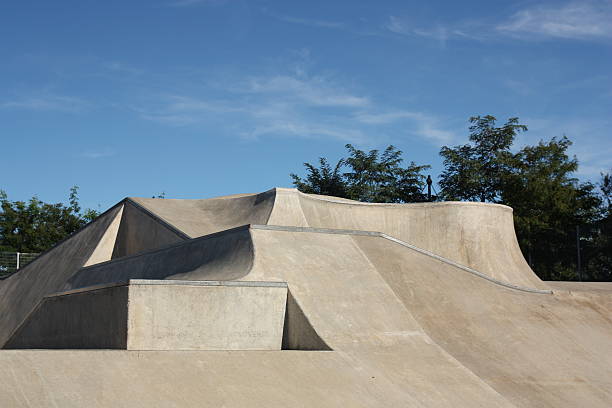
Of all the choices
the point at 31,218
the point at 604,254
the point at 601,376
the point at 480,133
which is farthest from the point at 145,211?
the point at 31,218

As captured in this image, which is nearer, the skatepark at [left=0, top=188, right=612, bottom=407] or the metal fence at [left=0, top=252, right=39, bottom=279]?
the skatepark at [left=0, top=188, right=612, bottom=407]

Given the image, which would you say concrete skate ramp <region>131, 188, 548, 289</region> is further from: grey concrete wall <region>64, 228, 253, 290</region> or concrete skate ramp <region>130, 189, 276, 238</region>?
grey concrete wall <region>64, 228, 253, 290</region>

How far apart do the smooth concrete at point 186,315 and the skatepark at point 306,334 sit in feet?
0.06

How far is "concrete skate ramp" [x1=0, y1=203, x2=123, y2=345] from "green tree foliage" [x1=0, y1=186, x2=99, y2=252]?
22.1 meters

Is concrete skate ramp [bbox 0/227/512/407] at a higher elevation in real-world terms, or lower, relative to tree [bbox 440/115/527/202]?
lower

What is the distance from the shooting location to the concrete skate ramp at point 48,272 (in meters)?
17.7

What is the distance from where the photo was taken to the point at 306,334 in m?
9.32

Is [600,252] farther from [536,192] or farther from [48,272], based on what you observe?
[48,272]

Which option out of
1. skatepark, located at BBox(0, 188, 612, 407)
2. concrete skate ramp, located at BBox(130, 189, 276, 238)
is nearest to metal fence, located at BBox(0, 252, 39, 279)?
concrete skate ramp, located at BBox(130, 189, 276, 238)

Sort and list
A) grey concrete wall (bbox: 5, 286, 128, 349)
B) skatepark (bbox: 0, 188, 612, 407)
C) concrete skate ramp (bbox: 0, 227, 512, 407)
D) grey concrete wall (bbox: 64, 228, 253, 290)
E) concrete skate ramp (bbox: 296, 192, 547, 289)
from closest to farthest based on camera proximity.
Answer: concrete skate ramp (bbox: 0, 227, 512, 407) < skatepark (bbox: 0, 188, 612, 407) < grey concrete wall (bbox: 5, 286, 128, 349) < grey concrete wall (bbox: 64, 228, 253, 290) < concrete skate ramp (bbox: 296, 192, 547, 289)

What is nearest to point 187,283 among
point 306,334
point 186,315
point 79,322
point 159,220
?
point 186,315

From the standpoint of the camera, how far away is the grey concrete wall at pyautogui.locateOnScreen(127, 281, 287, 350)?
882cm

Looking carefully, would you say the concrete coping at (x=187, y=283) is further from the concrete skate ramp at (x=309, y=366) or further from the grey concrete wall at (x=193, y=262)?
the grey concrete wall at (x=193, y=262)

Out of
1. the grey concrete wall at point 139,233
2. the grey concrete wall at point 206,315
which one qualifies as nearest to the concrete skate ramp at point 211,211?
the grey concrete wall at point 139,233
